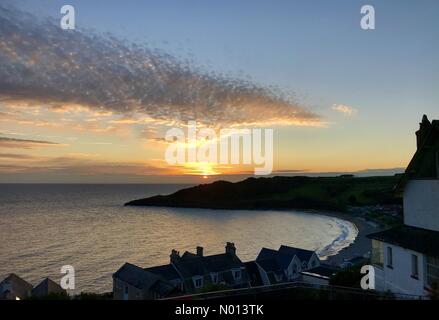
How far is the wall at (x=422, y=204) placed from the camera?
15.7 metres

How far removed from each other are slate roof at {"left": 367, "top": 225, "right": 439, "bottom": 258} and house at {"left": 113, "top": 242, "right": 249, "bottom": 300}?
22290mm

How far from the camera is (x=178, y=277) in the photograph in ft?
140

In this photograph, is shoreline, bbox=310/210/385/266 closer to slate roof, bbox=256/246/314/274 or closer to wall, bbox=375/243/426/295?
slate roof, bbox=256/246/314/274

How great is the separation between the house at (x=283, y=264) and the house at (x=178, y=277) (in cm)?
290

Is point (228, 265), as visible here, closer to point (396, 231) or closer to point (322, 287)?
point (396, 231)

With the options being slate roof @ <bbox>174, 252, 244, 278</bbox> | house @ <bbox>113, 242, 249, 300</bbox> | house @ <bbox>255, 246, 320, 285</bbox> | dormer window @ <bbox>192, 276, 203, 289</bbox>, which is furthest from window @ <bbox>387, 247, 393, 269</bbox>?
house @ <bbox>255, 246, 320, 285</bbox>

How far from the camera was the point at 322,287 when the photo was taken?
31.5 ft

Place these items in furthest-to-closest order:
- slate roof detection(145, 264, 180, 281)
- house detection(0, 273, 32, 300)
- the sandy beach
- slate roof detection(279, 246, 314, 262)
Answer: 1. the sandy beach
2. slate roof detection(279, 246, 314, 262)
3. slate roof detection(145, 264, 180, 281)
4. house detection(0, 273, 32, 300)

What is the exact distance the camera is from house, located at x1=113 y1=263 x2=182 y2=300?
126 ft
